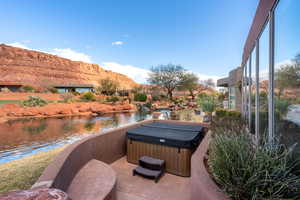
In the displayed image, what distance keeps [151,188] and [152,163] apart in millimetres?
509

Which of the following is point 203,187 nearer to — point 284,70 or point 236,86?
point 284,70

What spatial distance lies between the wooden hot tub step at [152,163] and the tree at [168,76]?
21.4 meters

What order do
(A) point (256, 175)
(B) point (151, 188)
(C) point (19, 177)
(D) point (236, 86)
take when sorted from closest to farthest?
(A) point (256, 175) < (C) point (19, 177) < (B) point (151, 188) < (D) point (236, 86)

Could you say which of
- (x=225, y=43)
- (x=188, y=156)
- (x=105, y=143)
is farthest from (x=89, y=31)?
(x=188, y=156)

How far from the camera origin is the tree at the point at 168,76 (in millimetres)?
23844

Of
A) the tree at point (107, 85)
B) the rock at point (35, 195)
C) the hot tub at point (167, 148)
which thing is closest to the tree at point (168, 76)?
the tree at point (107, 85)

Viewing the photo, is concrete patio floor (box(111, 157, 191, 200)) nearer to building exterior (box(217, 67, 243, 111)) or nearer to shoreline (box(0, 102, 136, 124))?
building exterior (box(217, 67, 243, 111))

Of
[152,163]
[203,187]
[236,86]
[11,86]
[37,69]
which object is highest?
[37,69]

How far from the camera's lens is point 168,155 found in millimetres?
3223

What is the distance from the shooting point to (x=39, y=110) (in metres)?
15.0

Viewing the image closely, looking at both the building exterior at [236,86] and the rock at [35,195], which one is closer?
the rock at [35,195]

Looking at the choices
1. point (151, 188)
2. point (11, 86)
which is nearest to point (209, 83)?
point (151, 188)

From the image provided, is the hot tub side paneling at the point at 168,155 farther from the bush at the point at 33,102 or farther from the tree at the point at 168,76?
the tree at the point at 168,76

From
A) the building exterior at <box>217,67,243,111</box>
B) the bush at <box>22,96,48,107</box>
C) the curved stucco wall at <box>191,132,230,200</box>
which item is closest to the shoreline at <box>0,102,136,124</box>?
the bush at <box>22,96,48,107</box>
